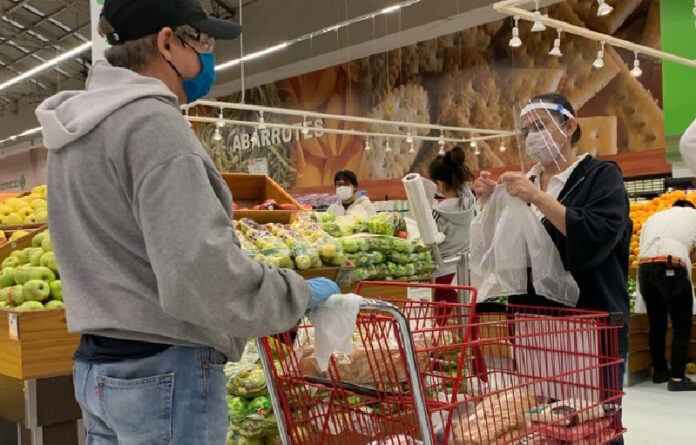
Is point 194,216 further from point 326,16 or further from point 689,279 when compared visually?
point 326,16

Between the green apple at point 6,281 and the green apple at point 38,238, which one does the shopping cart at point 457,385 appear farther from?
the green apple at point 38,238

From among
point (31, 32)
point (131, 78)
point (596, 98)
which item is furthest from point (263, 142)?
point (131, 78)

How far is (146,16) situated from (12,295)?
2.15 meters

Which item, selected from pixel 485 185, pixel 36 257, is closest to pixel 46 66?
pixel 36 257

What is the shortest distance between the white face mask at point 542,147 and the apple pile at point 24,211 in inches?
145

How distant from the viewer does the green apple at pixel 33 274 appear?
10.6ft

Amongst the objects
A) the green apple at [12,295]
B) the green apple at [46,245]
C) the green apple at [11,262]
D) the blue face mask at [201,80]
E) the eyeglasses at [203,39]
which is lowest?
the green apple at [12,295]

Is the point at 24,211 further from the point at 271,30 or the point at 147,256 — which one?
the point at 271,30

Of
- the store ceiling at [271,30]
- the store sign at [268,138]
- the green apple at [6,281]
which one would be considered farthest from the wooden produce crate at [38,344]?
the store sign at [268,138]

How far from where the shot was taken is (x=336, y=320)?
5.04 feet

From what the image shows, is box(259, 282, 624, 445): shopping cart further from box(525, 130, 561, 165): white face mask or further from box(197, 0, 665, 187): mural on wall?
box(197, 0, 665, 187): mural on wall

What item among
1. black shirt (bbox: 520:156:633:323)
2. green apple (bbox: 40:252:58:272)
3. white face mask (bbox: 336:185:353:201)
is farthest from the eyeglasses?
white face mask (bbox: 336:185:353:201)

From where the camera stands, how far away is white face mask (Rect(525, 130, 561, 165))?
246 centimetres

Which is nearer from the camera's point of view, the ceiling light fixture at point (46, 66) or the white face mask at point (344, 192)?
the white face mask at point (344, 192)
